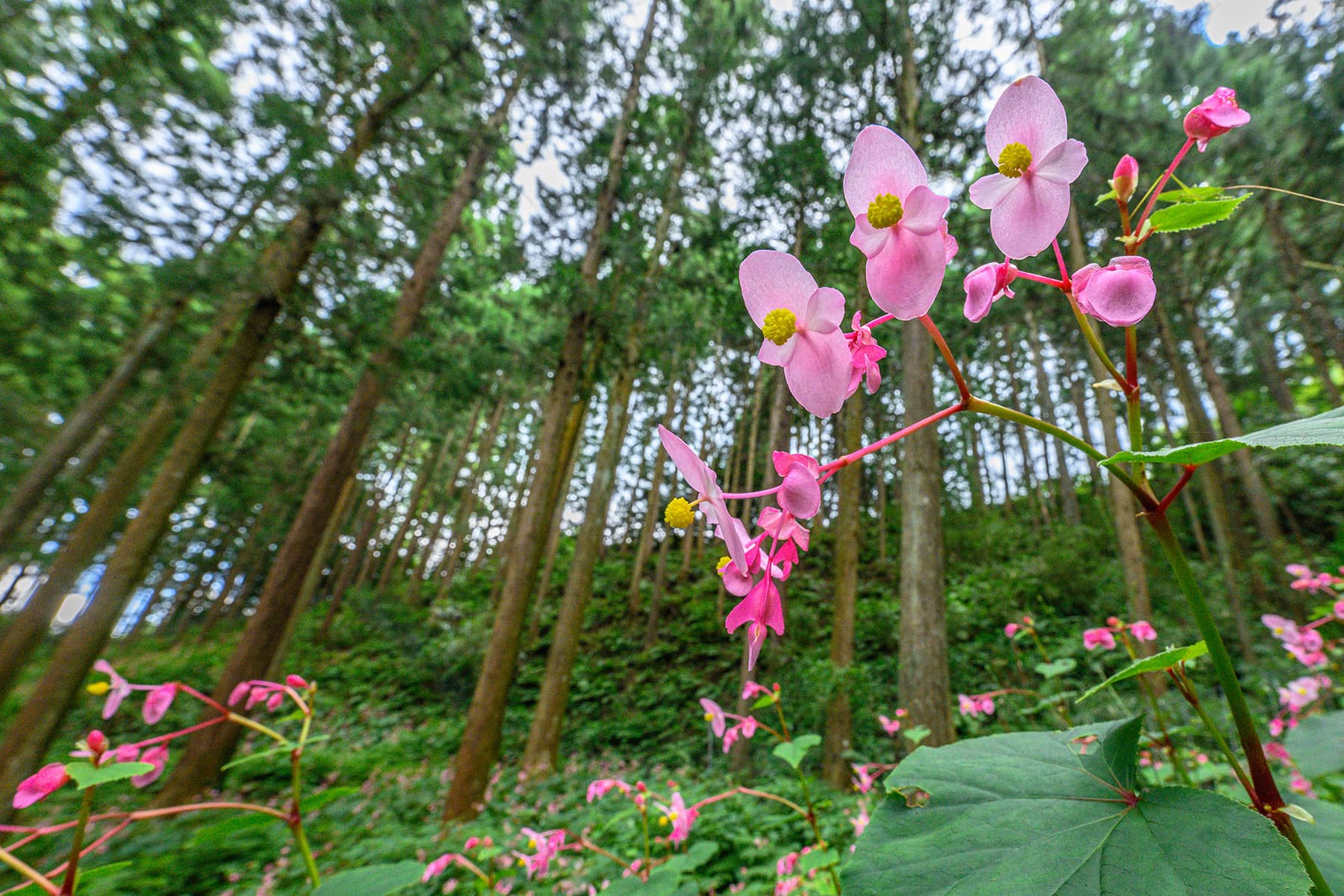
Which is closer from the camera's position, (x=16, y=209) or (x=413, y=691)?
(x=16, y=209)

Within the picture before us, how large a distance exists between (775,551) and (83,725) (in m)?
12.4

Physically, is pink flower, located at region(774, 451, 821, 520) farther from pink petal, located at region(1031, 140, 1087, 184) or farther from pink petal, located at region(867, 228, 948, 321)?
pink petal, located at region(1031, 140, 1087, 184)

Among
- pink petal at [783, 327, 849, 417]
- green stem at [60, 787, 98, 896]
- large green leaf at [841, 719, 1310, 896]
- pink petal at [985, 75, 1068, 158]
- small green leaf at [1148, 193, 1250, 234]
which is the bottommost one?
green stem at [60, 787, 98, 896]

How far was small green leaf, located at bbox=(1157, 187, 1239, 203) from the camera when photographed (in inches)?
19.1

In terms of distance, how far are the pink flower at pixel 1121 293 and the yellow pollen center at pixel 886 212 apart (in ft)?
0.57

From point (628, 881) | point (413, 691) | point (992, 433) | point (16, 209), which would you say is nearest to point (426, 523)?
point (413, 691)

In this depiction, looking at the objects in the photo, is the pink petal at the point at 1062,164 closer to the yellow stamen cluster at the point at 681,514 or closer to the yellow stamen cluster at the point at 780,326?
the yellow stamen cluster at the point at 780,326

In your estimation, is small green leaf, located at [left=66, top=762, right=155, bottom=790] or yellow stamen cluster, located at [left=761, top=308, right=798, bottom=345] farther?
small green leaf, located at [left=66, top=762, right=155, bottom=790]

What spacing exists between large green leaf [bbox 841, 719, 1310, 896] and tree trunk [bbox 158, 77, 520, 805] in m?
6.07

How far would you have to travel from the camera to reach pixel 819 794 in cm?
442

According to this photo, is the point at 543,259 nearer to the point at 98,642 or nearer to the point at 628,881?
the point at 98,642

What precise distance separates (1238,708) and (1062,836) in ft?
0.59

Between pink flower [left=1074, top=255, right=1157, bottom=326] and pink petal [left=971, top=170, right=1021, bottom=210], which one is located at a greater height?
pink petal [left=971, top=170, right=1021, bottom=210]

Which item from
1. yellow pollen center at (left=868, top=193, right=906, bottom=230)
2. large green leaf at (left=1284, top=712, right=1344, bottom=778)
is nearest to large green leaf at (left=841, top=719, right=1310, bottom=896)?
yellow pollen center at (left=868, top=193, right=906, bottom=230)
